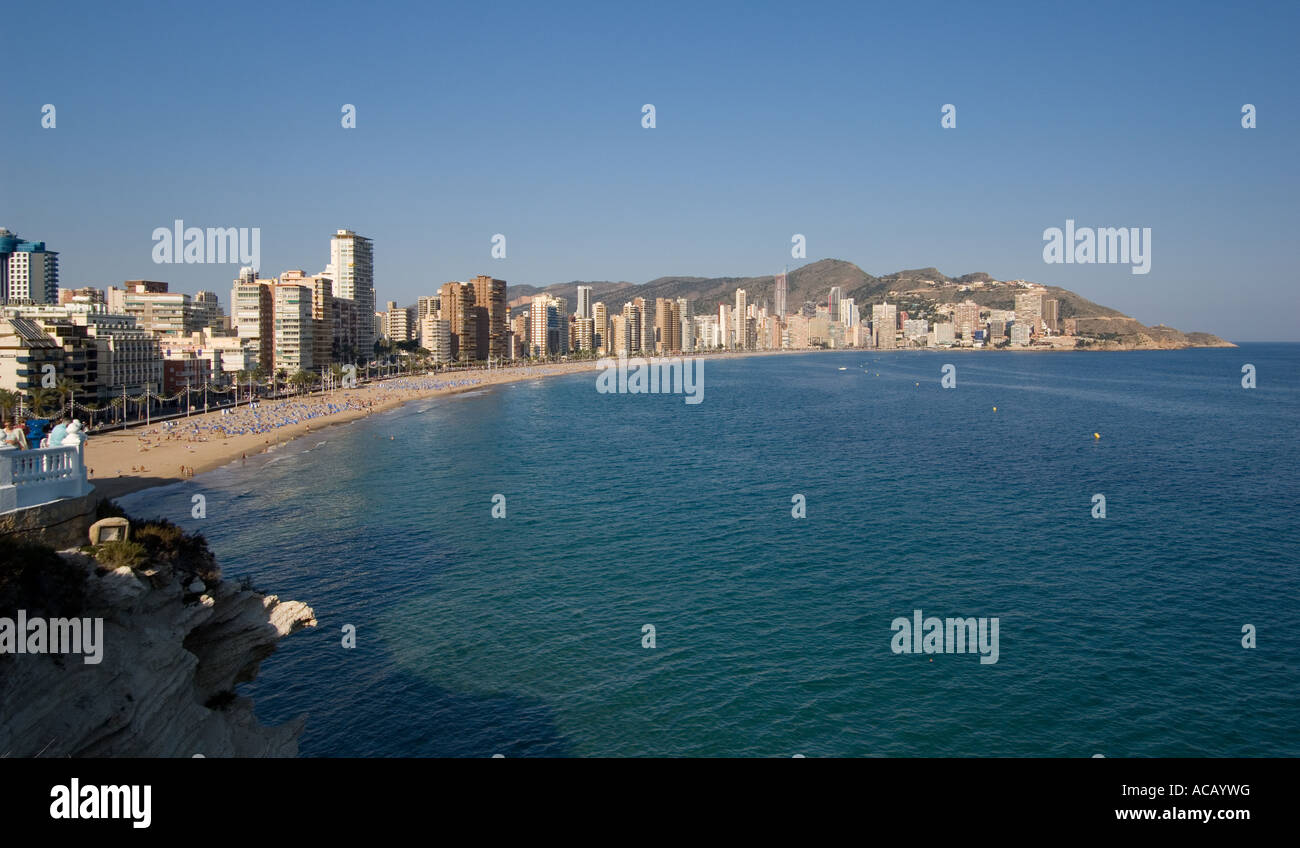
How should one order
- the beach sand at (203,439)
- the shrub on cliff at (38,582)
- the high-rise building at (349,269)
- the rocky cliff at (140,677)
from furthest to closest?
the high-rise building at (349,269) → the beach sand at (203,439) → the shrub on cliff at (38,582) → the rocky cliff at (140,677)

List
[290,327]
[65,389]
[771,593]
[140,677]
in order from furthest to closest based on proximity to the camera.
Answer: [290,327]
[65,389]
[771,593]
[140,677]

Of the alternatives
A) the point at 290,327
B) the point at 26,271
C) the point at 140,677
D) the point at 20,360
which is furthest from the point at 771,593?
the point at 26,271

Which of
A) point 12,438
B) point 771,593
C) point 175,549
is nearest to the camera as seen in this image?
point 12,438

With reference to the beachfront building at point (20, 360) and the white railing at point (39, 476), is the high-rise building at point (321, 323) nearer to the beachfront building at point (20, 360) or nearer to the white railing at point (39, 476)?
the beachfront building at point (20, 360)

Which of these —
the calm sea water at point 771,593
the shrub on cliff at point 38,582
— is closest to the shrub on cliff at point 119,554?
the shrub on cliff at point 38,582

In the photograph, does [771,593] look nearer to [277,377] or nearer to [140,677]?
[140,677]

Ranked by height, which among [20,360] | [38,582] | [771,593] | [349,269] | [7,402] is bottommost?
[771,593]
